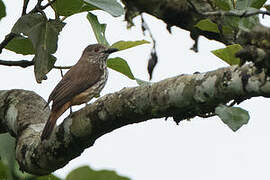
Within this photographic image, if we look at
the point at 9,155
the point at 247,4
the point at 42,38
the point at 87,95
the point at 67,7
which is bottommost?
the point at 87,95

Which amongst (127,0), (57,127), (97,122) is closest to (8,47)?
(57,127)

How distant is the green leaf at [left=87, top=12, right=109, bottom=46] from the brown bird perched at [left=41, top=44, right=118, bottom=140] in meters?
0.52

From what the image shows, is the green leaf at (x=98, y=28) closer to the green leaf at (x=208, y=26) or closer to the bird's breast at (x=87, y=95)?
the green leaf at (x=208, y=26)

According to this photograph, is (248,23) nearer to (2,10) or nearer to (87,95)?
(2,10)

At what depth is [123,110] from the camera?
3354mm

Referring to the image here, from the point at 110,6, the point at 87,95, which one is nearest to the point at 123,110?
the point at 110,6

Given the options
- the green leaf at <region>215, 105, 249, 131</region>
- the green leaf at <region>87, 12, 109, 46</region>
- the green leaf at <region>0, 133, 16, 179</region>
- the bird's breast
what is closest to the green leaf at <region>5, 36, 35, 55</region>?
the green leaf at <region>87, 12, 109, 46</region>

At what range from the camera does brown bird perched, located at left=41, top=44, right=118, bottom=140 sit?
5189 millimetres

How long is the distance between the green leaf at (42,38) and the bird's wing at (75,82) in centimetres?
100

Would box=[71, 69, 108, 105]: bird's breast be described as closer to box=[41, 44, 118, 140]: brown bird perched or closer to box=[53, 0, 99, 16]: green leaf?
box=[41, 44, 118, 140]: brown bird perched

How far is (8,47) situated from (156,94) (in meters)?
1.47

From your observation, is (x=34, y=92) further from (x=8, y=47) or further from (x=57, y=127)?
(x=57, y=127)

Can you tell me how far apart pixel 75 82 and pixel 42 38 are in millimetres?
1669

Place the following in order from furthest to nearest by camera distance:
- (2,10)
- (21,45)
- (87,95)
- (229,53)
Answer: (87,95)
(21,45)
(2,10)
(229,53)
